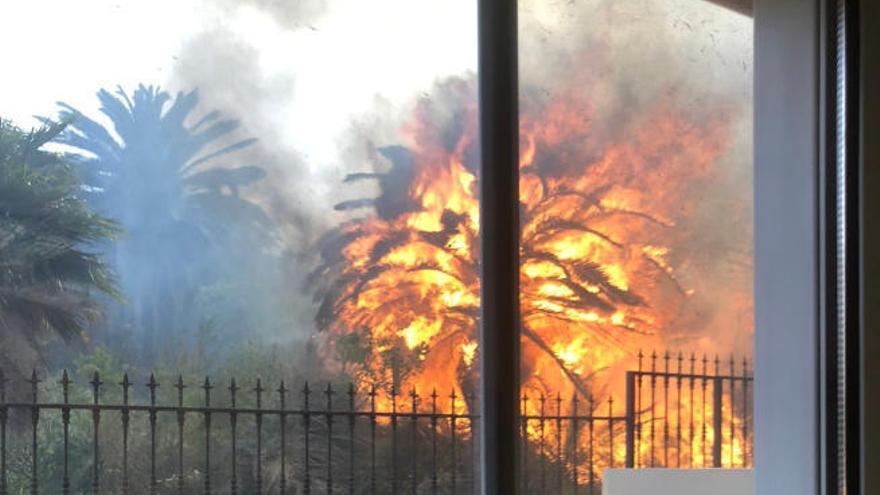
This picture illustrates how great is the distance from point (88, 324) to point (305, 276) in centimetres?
34

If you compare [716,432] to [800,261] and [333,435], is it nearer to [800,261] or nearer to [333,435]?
[800,261]

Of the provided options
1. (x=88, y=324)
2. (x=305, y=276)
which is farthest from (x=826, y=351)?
(x=88, y=324)

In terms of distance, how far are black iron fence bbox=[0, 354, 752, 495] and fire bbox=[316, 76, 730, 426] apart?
6 centimetres

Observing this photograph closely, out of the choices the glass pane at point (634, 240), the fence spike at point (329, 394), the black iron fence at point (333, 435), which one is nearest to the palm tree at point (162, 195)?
the black iron fence at point (333, 435)

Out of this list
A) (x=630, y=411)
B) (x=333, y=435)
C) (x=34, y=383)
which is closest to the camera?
(x=34, y=383)


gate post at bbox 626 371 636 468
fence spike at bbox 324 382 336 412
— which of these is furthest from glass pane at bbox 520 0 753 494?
fence spike at bbox 324 382 336 412

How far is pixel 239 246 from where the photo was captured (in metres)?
1.40

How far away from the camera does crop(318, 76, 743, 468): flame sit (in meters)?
1.52

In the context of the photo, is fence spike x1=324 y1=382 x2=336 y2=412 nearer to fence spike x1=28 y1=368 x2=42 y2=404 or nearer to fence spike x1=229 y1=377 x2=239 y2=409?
fence spike x1=229 y1=377 x2=239 y2=409

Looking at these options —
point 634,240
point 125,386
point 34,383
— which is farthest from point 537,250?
point 34,383

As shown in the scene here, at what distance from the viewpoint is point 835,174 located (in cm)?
147

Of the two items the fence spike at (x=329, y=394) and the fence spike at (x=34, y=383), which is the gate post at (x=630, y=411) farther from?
the fence spike at (x=34, y=383)

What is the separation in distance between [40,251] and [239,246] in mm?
285

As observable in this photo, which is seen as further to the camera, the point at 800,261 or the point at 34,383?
the point at 800,261
